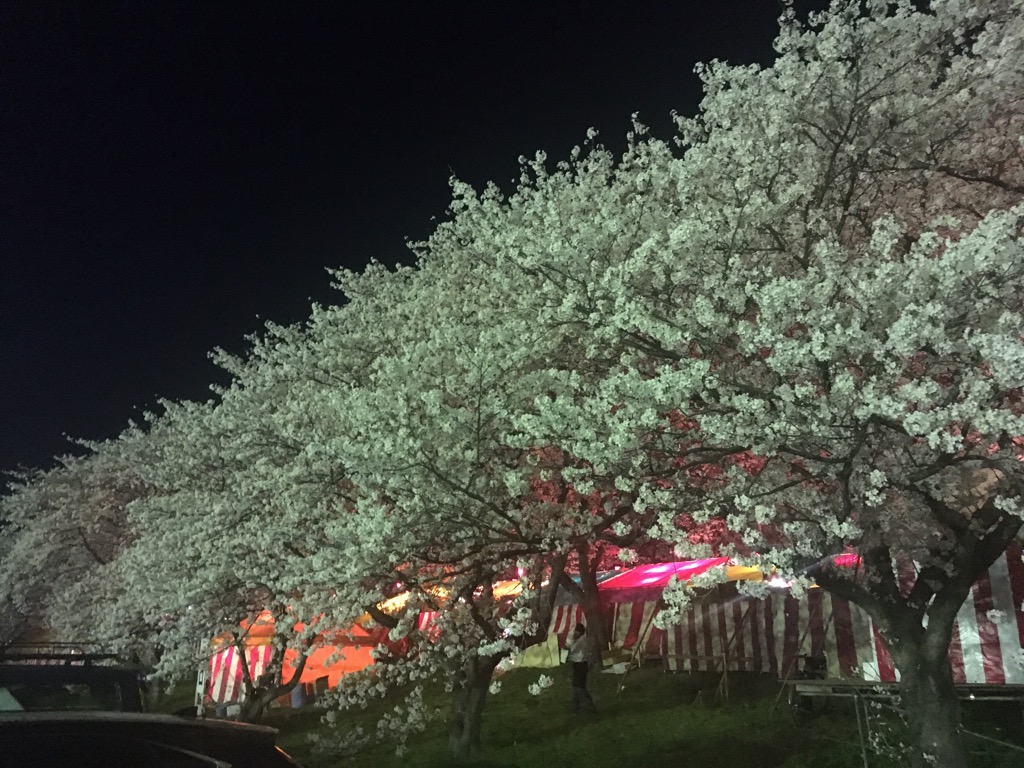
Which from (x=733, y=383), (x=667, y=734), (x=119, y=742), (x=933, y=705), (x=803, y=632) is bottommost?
(x=667, y=734)

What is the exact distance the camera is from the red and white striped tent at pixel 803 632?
1054 centimetres

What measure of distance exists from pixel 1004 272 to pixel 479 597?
8593mm

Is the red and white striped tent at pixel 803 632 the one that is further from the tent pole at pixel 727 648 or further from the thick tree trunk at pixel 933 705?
the thick tree trunk at pixel 933 705

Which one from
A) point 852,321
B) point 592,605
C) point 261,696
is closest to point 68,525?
point 261,696

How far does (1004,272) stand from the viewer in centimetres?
591

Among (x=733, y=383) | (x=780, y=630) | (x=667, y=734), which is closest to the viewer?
(x=733, y=383)

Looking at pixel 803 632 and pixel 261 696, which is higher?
pixel 803 632

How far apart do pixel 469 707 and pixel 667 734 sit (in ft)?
10.8

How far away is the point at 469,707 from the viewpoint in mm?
11734

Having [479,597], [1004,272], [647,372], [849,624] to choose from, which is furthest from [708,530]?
[1004,272]

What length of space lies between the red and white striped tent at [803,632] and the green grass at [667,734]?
55cm

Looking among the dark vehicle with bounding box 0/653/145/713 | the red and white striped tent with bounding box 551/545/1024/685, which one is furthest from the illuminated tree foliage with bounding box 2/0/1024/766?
the red and white striped tent with bounding box 551/545/1024/685

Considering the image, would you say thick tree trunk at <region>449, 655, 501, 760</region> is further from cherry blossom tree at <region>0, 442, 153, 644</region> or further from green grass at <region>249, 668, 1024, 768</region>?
cherry blossom tree at <region>0, 442, 153, 644</region>

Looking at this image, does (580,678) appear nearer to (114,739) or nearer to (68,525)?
(114,739)
